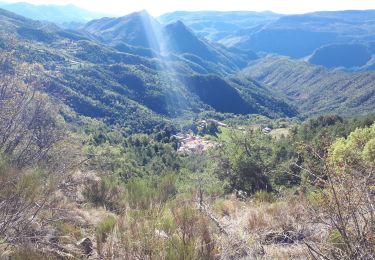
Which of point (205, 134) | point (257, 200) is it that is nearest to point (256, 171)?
point (257, 200)

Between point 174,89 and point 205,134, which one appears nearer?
point 205,134

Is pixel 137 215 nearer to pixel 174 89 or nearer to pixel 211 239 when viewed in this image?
pixel 211 239

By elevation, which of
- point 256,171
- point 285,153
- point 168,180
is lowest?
point 285,153

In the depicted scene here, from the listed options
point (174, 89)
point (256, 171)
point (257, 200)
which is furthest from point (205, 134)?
point (257, 200)

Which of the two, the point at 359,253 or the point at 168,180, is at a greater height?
the point at 359,253

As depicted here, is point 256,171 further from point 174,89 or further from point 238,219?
point 174,89

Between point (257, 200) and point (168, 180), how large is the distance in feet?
5.77

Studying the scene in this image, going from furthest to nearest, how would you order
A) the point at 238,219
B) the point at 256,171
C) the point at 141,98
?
the point at 141,98 → the point at 256,171 → the point at 238,219

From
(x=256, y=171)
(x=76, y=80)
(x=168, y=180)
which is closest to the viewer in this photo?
(x=168, y=180)

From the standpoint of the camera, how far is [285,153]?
3512 centimetres

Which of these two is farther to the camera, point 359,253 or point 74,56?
point 74,56

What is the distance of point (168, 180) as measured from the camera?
7.46 metres

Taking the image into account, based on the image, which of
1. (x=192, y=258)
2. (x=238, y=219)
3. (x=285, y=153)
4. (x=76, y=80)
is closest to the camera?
(x=192, y=258)

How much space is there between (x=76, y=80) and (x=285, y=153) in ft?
412
